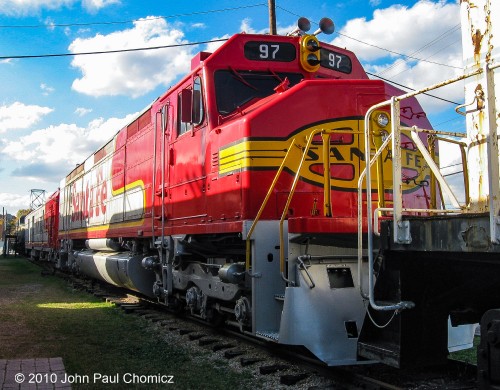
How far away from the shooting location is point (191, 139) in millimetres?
7215

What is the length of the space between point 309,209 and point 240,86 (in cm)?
198

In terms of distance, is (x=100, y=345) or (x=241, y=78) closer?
(x=241, y=78)

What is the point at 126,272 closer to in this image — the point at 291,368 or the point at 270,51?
the point at 291,368

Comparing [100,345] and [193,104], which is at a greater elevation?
[193,104]

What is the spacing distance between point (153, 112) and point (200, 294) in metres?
3.52

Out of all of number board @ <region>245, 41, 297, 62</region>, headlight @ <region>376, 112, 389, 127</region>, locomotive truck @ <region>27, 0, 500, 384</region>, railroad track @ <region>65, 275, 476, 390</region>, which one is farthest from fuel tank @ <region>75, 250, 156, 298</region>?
headlight @ <region>376, 112, 389, 127</region>

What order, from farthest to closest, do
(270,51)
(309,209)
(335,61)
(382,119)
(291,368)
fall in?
1. (335,61)
2. (270,51)
3. (309,209)
4. (291,368)
5. (382,119)

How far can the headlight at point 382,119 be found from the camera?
17.6 ft

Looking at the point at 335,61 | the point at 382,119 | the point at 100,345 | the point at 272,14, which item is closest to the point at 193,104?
the point at 335,61

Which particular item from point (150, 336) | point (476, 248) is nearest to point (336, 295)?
point (476, 248)

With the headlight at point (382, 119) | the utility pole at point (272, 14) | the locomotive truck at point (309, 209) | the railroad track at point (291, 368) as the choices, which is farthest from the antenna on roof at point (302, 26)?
the utility pole at point (272, 14)

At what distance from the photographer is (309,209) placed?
5730 mm

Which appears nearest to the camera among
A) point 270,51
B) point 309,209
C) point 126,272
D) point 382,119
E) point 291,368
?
point 382,119

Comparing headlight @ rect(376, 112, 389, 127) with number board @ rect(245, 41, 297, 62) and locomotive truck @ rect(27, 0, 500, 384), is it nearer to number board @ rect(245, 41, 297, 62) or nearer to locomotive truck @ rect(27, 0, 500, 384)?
locomotive truck @ rect(27, 0, 500, 384)
